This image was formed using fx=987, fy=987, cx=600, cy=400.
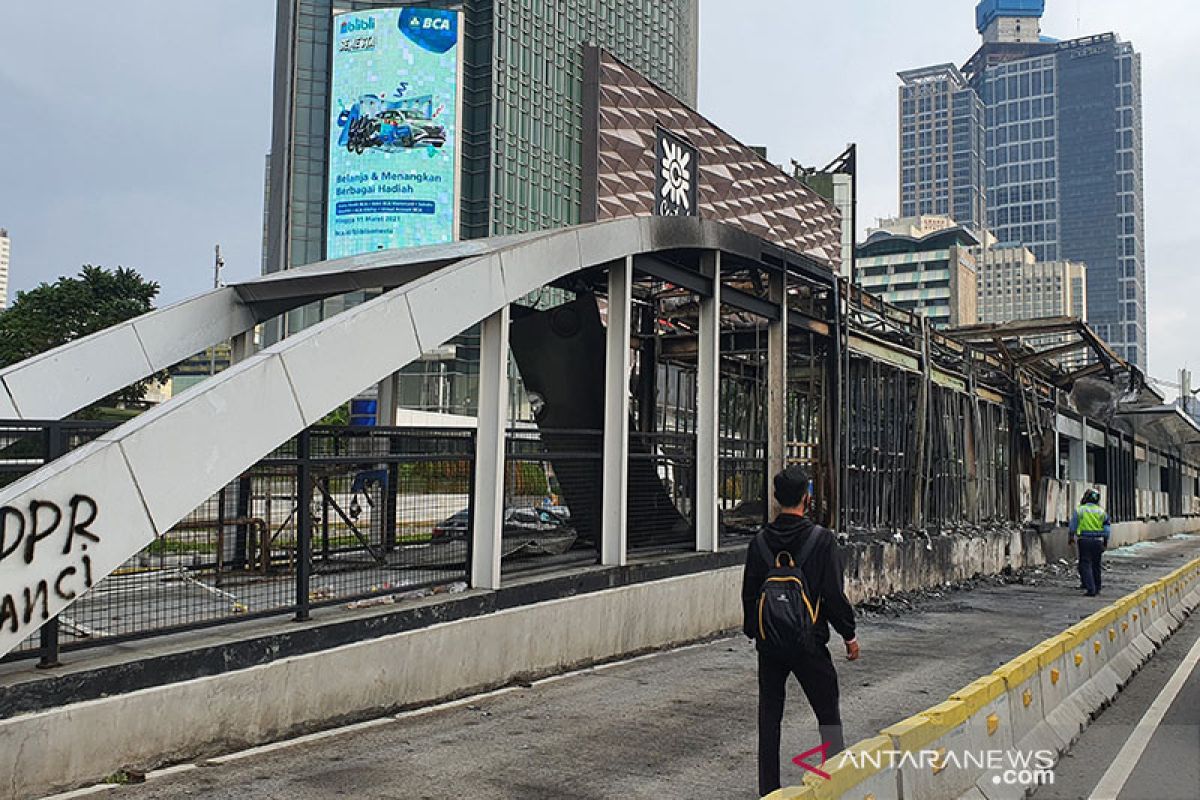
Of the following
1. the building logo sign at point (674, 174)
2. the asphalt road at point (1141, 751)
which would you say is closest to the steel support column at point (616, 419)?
the asphalt road at point (1141, 751)

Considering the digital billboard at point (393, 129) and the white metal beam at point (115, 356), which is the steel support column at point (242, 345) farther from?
the digital billboard at point (393, 129)

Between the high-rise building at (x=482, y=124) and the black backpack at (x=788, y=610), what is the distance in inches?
2346

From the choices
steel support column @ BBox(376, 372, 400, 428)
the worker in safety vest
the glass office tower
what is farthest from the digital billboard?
steel support column @ BBox(376, 372, 400, 428)

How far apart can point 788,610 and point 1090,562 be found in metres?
13.9

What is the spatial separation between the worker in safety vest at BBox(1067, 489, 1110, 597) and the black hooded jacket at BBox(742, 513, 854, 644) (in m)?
12.7

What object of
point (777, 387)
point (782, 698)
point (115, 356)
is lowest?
point (782, 698)

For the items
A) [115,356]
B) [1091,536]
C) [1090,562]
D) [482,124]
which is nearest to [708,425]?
[115,356]

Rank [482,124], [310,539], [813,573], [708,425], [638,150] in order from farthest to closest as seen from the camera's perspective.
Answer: [638,150]
[482,124]
[708,425]
[310,539]
[813,573]

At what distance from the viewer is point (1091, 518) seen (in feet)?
52.9

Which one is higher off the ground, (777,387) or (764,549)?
(777,387)

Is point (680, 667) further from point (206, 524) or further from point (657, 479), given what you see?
point (206, 524)

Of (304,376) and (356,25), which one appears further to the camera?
(356,25)

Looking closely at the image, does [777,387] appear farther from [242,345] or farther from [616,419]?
[242,345]

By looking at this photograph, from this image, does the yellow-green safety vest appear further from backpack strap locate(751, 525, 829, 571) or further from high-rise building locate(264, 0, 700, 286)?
high-rise building locate(264, 0, 700, 286)
